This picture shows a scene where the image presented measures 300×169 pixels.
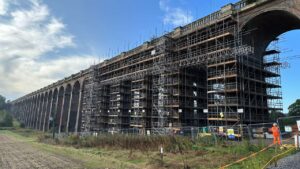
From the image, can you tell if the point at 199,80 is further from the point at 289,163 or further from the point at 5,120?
the point at 5,120

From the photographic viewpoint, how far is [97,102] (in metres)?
58.9

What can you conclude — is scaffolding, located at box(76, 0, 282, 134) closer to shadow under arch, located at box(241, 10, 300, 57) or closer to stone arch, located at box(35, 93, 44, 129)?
shadow under arch, located at box(241, 10, 300, 57)

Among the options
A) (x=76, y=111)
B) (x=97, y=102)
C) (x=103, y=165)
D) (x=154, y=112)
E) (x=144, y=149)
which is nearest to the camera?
(x=103, y=165)

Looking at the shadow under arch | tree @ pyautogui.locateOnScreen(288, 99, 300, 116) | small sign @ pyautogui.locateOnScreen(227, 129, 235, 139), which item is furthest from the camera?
tree @ pyautogui.locateOnScreen(288, 99, 300, 116)

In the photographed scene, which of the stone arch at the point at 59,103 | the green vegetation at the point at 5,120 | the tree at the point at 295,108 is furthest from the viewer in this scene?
the green vegetation at the point at 5,120

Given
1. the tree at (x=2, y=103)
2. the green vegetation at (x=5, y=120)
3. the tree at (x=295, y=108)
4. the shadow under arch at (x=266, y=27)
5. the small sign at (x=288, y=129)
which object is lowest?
the green vegetation at (x=5, y=120)

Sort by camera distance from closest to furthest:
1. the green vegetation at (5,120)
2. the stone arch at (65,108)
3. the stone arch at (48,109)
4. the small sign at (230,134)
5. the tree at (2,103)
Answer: the small sign at (230,134), the stone arch at (65,108), the stone arch at (48,109), the green vegetation at (5,120), the tree at (2,103)

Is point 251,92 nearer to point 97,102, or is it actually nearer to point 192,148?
point 192,148

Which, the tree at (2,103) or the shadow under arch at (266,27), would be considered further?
the tree at (2,103)

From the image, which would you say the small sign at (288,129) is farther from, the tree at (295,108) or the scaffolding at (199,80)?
the tree at (295,108)

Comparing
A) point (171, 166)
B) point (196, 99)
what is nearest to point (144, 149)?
point (171, 166)

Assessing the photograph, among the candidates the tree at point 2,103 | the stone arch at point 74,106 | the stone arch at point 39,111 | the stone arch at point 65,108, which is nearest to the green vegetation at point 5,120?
the stone arch at point 39,111

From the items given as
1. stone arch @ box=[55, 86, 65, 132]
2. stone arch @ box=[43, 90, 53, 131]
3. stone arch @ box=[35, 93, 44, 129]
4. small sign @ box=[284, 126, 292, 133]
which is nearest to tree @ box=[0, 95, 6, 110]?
stone arch @ box=[35, 93, 44, 129]

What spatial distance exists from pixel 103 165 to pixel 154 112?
27829 millimetres
